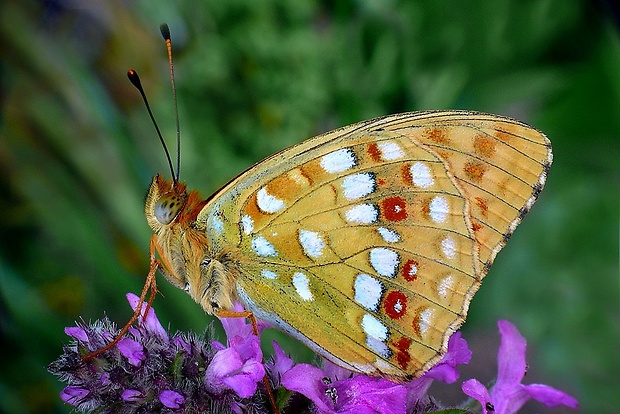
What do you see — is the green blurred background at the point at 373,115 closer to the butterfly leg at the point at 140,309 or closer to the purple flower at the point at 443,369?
the butterfly leg at the point at 140,309

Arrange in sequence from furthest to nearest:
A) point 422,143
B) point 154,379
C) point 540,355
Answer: point 540,355 < point 422,143 < point 154,379

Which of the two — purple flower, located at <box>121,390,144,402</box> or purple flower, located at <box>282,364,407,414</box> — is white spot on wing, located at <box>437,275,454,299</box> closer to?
purple flower, located at <box>282,364,407,414</box>

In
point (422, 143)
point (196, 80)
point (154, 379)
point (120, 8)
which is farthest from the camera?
point (120, 8)

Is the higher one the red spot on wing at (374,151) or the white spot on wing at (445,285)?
the red spot on wing at (374,151)

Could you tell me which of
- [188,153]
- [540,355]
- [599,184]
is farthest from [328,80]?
[540,355]

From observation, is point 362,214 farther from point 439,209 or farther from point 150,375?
point 150,375

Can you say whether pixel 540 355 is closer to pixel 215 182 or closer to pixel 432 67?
pixel 432 67

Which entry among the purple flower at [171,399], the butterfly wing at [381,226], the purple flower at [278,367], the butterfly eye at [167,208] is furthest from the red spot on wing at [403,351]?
the butterfly eye at [167,208]
